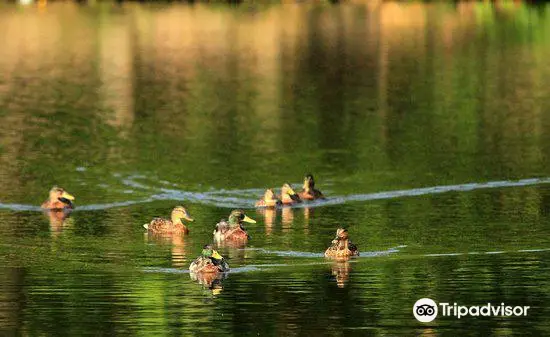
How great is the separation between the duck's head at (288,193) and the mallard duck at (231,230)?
15.2ft

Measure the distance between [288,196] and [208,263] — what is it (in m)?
9.67

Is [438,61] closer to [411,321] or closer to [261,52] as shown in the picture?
[261,52]

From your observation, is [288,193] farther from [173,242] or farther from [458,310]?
[458,310]

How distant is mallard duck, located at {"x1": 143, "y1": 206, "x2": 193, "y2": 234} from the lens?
1394 inches

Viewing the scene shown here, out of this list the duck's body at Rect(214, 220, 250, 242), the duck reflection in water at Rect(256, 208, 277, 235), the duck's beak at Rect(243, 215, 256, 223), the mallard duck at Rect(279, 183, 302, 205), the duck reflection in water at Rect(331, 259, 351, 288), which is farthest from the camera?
the mallard duck at Rect(279, 183, 302, 205)

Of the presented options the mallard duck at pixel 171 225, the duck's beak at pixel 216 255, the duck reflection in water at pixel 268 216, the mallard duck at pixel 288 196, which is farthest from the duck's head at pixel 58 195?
the duck's beak at pixel 216 255

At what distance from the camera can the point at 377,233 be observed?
35531 millimetres

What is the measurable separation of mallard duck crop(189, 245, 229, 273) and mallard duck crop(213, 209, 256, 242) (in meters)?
3.27

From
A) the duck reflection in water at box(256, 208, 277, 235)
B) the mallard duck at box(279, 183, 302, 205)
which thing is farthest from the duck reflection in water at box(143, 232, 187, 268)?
the mallard duck at box(279, 183, 302, 205)

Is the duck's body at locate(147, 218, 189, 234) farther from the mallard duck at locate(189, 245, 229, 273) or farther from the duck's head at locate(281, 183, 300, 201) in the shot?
the duck's head at locate(281, 183, 300, 201)

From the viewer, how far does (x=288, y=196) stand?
39812 millimetres

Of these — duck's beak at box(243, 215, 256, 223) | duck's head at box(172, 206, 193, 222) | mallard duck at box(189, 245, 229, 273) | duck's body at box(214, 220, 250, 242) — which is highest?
duck's head at box(172, 206, 193, 222)

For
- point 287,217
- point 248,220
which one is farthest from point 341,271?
point 287,217

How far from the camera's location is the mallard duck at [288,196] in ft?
130
